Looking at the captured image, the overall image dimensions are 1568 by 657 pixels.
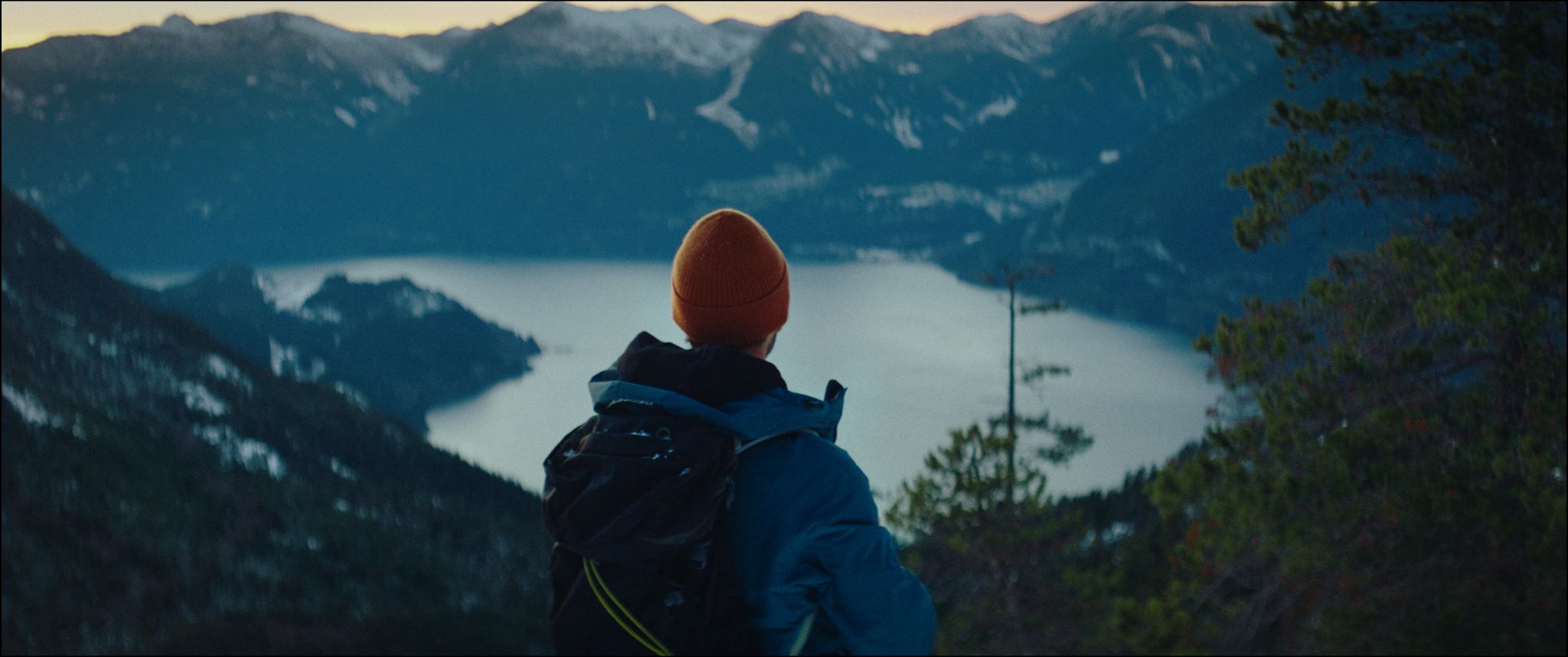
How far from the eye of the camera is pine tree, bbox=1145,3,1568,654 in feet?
26.9

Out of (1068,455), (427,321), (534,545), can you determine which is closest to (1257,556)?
(1068,455)

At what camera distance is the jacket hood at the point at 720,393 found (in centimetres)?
234

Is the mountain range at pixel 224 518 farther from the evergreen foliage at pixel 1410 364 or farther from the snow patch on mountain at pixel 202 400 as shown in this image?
the evergreen foliage at pixel 1410 364

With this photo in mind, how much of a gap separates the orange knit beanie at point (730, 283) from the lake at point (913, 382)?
72.9 m

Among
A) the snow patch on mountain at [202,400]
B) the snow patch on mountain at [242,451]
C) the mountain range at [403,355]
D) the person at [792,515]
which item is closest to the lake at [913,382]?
the mountain range at [403,355]

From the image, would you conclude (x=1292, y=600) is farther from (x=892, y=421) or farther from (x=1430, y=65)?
(x=892, y=421)

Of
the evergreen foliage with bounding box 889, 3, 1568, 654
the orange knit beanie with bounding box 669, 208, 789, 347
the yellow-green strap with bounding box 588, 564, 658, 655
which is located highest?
the orange knit beanie with bounding box 669, 208, 789, 347

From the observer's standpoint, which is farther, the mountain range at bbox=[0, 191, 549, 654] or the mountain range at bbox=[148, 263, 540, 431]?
the mountain range at bbox=[148, 263, 540, 431]

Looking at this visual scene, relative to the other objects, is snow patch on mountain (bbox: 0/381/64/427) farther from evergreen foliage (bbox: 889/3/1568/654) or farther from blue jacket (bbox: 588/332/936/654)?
blue jacket (bbox: 588/332/936/654)

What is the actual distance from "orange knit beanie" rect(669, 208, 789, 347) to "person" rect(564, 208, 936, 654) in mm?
91

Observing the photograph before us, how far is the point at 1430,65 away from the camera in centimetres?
939

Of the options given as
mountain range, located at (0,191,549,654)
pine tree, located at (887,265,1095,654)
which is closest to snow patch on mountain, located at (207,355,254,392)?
mountain range, located at (0,191,549,654)

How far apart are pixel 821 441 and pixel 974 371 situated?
431ft

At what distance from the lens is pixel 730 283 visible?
2.55 metres
